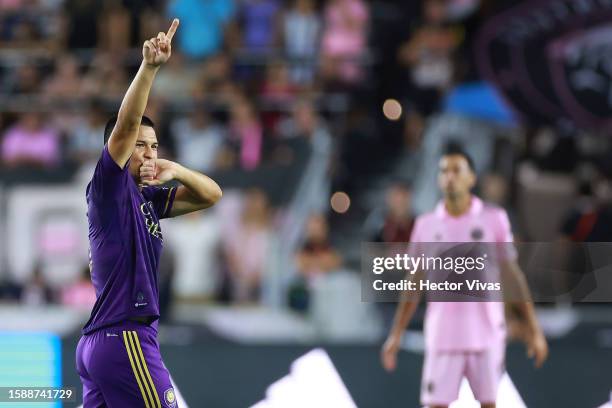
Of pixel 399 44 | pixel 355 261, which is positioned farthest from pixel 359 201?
pixel 399 44

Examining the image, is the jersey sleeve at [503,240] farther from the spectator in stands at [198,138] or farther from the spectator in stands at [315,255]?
the spectator in stands at [198,138]

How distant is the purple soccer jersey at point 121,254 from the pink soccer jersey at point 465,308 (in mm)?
2635

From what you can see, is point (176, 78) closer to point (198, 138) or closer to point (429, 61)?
point (198, 138)

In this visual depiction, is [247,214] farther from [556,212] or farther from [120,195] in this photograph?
[120,195]

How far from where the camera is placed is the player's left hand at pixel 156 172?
524 cm

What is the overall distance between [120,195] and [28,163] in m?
6.45

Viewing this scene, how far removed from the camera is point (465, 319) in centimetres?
750

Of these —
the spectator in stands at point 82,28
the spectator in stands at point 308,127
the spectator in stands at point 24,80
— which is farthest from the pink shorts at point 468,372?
the spectator in stands at point 82,28

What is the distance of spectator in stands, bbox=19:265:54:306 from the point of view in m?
10.2

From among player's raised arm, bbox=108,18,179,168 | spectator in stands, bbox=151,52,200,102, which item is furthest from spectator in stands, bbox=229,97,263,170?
player's raised arm, bbox=108,18,179,168

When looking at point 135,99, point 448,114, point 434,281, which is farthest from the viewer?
point 448,114

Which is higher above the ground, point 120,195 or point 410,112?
point 410,112

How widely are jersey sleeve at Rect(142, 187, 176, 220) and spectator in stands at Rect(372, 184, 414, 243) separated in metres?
3.47

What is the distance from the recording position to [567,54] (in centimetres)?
1158
